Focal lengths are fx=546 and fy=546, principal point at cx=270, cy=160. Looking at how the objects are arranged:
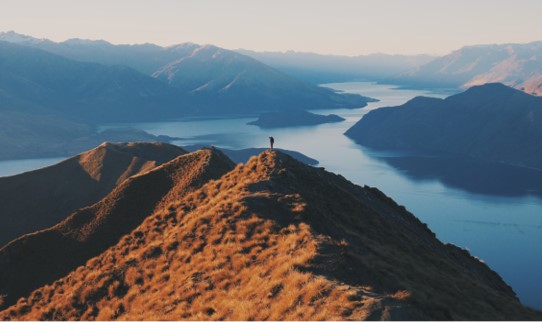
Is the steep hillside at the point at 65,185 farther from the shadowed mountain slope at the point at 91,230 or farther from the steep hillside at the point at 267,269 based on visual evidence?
the steep hillside at the point at 267,269

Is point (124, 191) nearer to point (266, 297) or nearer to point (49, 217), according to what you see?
point (266, 297)

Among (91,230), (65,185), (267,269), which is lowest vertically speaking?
(65,185)

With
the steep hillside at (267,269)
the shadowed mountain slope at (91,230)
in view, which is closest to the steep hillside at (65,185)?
the shadowed mountain slope at (91,230)

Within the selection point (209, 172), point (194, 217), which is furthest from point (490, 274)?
point (194, 217)

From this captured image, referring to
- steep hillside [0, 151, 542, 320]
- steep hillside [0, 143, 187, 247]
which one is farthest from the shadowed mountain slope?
steep hillside [0, 143, 187, 247]

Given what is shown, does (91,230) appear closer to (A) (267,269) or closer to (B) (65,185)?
(A) (267,269)

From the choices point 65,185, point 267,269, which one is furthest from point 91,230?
point 65,185

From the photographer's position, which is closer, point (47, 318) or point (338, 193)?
point (47, 318)
